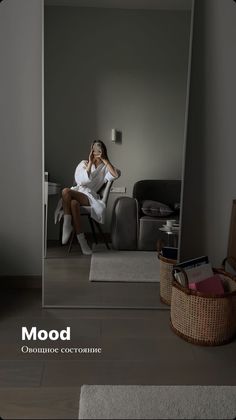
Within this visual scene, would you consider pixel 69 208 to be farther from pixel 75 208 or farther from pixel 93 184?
pixel 93 184

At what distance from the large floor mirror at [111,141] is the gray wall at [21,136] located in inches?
4.9

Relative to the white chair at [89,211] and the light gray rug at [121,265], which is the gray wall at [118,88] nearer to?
the white chair at [89,211]

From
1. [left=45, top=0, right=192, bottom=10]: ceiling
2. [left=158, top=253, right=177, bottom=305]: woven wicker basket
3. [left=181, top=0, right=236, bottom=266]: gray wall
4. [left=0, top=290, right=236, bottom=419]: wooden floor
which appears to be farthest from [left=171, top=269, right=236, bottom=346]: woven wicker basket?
[left=45, top=0, right=192, bottom=10]: ceiling

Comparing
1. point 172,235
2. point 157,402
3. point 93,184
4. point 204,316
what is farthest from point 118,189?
point 157,402

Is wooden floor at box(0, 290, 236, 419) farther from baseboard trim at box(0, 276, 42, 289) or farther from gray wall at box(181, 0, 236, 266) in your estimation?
gray wall at box(181, 0, 236, 266)

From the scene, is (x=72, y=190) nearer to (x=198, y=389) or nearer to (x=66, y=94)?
(x=66, y=94)

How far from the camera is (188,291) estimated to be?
67.7 inches

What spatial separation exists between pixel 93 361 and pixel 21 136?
1287 mm

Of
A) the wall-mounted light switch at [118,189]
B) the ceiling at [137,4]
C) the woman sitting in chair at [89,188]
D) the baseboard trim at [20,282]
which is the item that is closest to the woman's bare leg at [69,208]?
the woman sitting in chair at [89,188]

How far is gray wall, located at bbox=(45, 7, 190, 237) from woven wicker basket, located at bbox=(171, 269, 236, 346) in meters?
0.67

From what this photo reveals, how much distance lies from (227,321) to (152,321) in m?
0.41

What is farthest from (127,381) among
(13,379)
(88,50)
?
(88,50)

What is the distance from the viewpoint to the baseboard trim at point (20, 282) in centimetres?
227

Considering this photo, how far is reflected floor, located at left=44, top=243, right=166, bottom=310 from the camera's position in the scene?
2.09 metres
